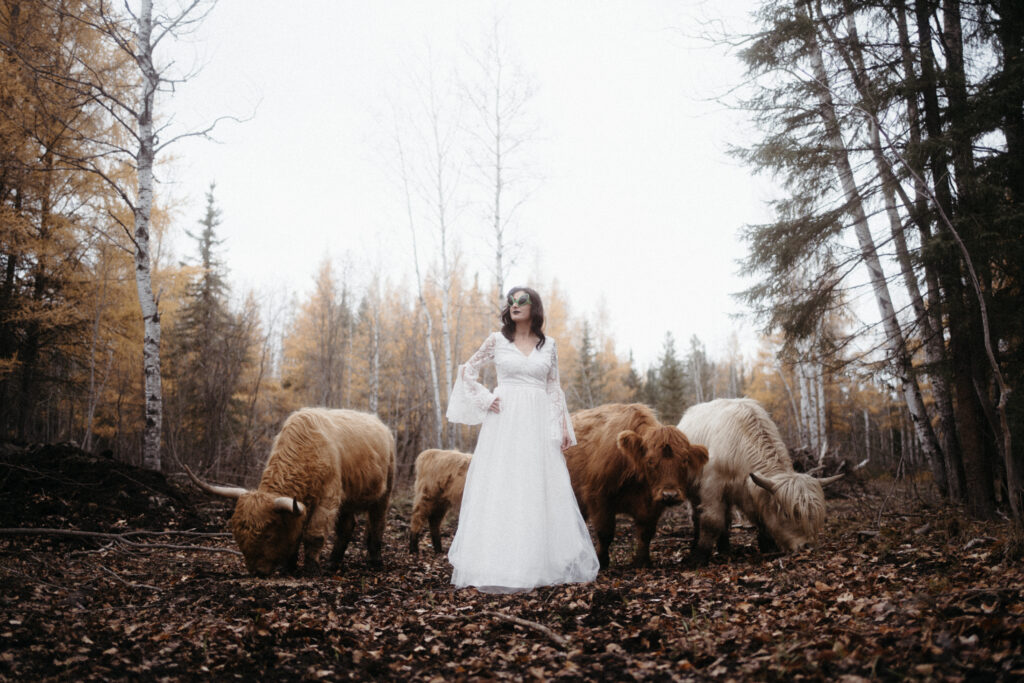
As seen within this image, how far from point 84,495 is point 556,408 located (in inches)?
273

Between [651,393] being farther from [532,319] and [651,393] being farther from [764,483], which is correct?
[532,319]

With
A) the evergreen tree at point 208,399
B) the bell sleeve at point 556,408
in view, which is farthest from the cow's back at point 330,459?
the evergreen tree at point 208,399

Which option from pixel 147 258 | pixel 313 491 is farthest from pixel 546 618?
pixel 147 258

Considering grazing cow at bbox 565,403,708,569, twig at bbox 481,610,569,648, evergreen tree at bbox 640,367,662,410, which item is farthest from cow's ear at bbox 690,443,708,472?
evergreen tree at bbox 640,367,662,410

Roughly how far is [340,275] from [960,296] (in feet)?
95.2

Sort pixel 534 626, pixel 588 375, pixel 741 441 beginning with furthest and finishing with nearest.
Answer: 1. pixel 588 375
2. pixel 741 441
3. pixel 534 626

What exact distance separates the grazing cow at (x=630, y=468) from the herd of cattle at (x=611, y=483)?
0.04 ft

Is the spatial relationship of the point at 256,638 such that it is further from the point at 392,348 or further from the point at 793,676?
the point at 392,348

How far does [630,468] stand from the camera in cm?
619

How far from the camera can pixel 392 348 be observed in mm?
31219

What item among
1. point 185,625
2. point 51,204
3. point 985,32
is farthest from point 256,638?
point 51,204

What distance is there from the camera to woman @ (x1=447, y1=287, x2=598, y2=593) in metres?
4.80

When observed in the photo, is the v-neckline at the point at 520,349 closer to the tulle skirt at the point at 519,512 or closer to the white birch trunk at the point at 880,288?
the tulle skirt at the point at 519,512

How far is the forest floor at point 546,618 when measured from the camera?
9.18ft
